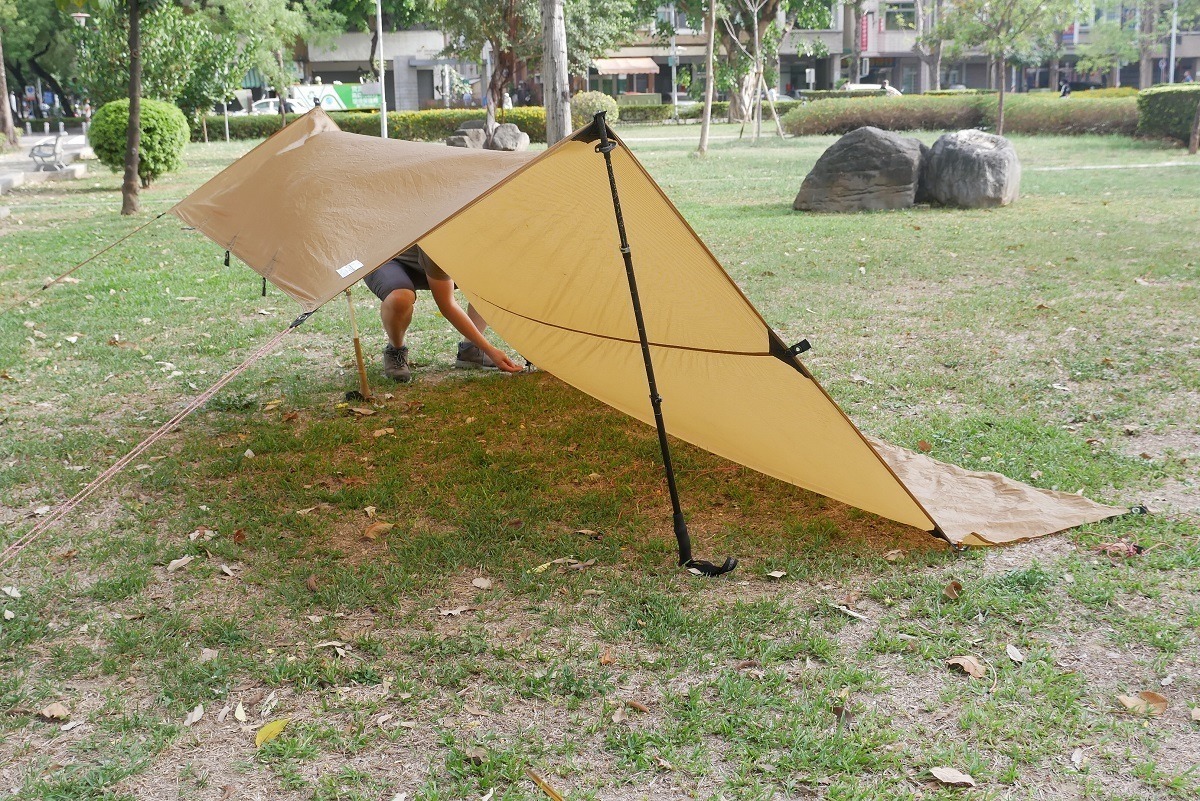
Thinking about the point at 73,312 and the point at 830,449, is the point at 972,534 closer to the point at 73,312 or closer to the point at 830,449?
the point at 830,449

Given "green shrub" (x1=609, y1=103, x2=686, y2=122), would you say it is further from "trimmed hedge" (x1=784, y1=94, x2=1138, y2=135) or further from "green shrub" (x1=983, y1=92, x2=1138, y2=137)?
"green shrub" (x1=983, y1=92, x2=1138, y2=137)

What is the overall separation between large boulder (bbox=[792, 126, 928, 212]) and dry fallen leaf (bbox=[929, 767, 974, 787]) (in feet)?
35.2

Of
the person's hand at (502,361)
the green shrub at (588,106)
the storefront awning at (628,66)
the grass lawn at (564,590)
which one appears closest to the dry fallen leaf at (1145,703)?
the grass lawn at (564,590)

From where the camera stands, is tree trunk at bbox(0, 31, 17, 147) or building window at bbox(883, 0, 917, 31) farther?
building window at bbox(883, 0, 917, 31)

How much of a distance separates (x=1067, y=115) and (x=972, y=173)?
49.0 feet

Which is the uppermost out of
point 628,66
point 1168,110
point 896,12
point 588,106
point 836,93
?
point 896,12

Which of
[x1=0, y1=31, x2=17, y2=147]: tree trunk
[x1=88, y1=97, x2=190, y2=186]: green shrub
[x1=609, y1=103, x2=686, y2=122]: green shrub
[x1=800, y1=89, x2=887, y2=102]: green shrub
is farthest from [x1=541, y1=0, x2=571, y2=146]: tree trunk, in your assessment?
[x1=800, y1=89, x2=887, y2=102]: green shrub

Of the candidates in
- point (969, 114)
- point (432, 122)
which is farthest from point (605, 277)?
point (432, 122)

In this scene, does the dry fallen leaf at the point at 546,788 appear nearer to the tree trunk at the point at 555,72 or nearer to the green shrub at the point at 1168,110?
the tree trunk at the point at 555,72

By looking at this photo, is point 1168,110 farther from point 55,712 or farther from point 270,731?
point 55,712

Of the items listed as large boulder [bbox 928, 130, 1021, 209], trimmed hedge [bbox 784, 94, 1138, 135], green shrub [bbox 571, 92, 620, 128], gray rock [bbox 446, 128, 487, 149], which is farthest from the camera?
green shrub [bbox 571, 92, 620, 128]

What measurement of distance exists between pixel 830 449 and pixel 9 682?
2.83 metres

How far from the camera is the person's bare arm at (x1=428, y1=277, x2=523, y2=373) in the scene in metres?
5.51

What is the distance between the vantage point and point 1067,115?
82.2ft
